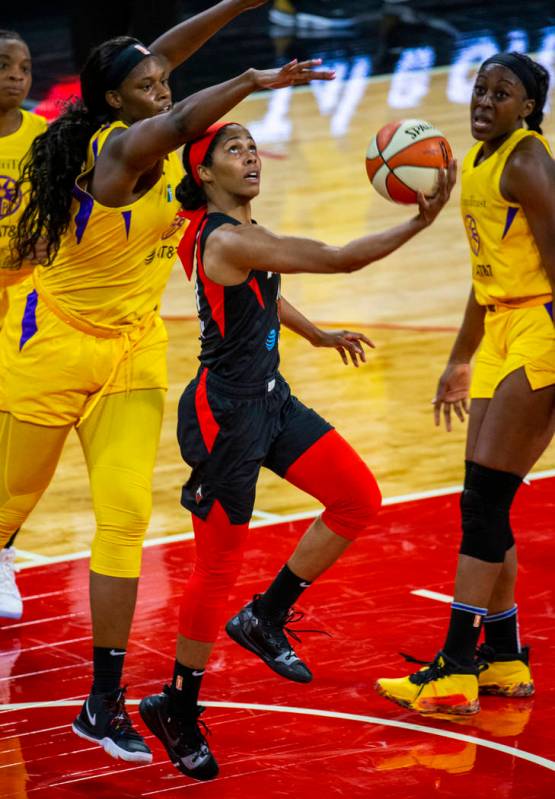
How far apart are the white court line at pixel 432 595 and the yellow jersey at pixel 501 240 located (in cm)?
161

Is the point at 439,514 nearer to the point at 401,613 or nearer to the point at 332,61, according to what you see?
the point at 401,613

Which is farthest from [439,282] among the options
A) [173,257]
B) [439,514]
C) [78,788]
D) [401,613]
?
[78,788]

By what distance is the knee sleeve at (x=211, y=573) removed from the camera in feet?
16.8

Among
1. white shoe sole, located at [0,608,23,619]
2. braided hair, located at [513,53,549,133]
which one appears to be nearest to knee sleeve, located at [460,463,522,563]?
braided hair, located at [513,53,549,133]

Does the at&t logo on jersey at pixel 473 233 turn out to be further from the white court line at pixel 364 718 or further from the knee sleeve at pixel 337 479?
the white court line at pixel 364 718

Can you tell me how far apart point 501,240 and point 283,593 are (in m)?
1.46

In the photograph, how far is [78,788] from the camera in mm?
5051

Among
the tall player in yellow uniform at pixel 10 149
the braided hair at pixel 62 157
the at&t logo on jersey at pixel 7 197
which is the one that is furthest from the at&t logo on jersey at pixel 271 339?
the at&t logo on jersey at pixel 7 197

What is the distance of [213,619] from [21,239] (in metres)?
1.44

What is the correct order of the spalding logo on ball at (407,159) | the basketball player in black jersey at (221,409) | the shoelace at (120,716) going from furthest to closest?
1. the shoelace at (120,716)
2. the basketball player in black jersey at (221,409)
3. the spalding logo on ball at (407,159)

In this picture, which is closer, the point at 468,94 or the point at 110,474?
the point at 110,474

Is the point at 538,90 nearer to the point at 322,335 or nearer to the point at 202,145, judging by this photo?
the point at 322,335

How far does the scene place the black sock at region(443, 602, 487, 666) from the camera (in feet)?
18.1

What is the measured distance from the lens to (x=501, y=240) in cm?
543
